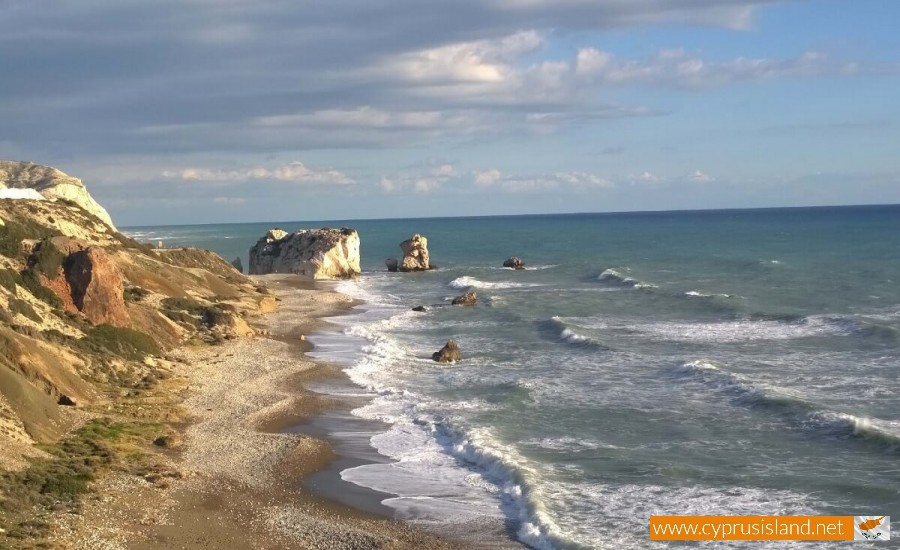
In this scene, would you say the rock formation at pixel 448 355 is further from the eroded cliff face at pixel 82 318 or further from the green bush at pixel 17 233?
the green bush at pixel 17 233

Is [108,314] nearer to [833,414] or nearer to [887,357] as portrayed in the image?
[833,414]

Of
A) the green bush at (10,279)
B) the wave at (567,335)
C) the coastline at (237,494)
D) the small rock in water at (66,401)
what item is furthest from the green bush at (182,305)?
the wave at (567,335)

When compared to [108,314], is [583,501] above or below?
below

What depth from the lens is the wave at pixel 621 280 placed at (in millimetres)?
69144

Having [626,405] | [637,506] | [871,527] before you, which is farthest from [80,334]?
[871,527]

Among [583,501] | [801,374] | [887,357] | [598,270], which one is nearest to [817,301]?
[887,357]

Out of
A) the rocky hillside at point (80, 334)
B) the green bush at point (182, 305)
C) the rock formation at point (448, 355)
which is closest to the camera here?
the rocky hillside at point (80, 334)

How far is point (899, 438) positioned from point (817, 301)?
3465 cm

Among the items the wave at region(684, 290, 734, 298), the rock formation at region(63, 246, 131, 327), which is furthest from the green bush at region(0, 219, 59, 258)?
the wave at region(684, 290, 734, 298)

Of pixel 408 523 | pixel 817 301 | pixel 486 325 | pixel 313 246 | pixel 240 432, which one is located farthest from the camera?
pixel 313 246

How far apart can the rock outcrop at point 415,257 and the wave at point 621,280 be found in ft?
69.9

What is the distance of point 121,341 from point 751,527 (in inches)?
992

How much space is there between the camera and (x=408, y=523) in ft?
64.3

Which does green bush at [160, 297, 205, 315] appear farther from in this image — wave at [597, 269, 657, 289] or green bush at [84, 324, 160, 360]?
wave at [597, 269, 657, 289]
